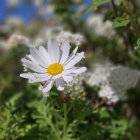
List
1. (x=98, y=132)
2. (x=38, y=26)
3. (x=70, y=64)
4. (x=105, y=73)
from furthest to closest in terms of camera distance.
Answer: (x=38, y=26)
(x=105, y=73)
(x=98, y=132)
(x=70, y=64)

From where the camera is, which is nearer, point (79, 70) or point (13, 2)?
point (79, 70)

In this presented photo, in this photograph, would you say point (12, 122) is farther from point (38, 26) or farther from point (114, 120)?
point (38, 26)

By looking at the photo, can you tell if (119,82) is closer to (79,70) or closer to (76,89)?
(76,89)

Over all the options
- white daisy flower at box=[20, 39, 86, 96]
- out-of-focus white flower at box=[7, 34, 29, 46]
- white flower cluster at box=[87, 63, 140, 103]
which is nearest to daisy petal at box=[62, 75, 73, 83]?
white daisy flower at box=[20, 39, 86, 96]

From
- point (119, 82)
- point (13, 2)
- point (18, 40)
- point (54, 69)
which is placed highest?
point (13, 2)

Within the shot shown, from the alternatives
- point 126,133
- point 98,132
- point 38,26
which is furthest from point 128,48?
point 38,26

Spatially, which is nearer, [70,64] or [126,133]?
[70,64]

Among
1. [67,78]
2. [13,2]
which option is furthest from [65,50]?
[13,2]
